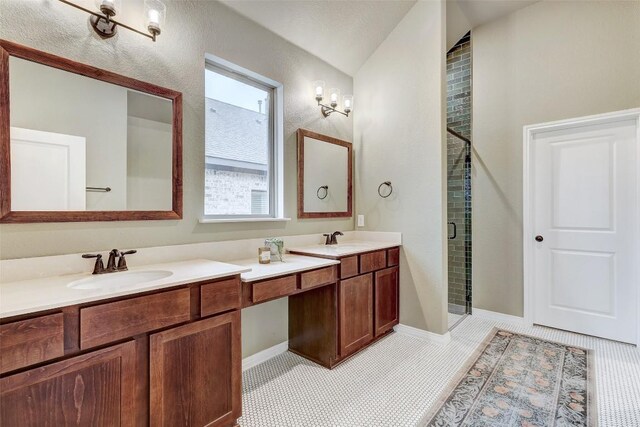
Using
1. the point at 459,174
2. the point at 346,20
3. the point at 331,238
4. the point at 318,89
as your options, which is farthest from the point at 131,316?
the point at 459,174

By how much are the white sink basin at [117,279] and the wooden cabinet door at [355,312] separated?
1313mm

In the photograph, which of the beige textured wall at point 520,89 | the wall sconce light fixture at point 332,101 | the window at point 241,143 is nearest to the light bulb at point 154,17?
the window at point 241,143

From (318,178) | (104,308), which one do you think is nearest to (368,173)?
(318,178)

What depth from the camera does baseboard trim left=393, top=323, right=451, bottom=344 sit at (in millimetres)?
2816

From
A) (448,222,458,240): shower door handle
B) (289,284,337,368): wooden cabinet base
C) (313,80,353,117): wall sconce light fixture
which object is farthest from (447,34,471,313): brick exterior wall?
(289,284,337,368): wooden cabinet base

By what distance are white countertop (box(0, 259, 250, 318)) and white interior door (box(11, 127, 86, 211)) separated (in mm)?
387

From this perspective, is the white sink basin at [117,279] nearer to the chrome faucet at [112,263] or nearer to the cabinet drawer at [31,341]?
the chrome faucet at [112,263]

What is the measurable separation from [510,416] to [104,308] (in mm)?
2210

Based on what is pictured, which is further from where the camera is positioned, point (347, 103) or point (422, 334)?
point (347, 103)

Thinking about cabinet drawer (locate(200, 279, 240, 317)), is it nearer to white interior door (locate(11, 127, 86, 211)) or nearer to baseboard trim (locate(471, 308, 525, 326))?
white interior door (locate(11, 127, 86, 211))

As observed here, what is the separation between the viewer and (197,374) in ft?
4.99

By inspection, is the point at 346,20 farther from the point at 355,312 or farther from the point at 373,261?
the point at 355,312

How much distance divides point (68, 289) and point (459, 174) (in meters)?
3.66

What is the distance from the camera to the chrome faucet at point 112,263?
5.29 feet
